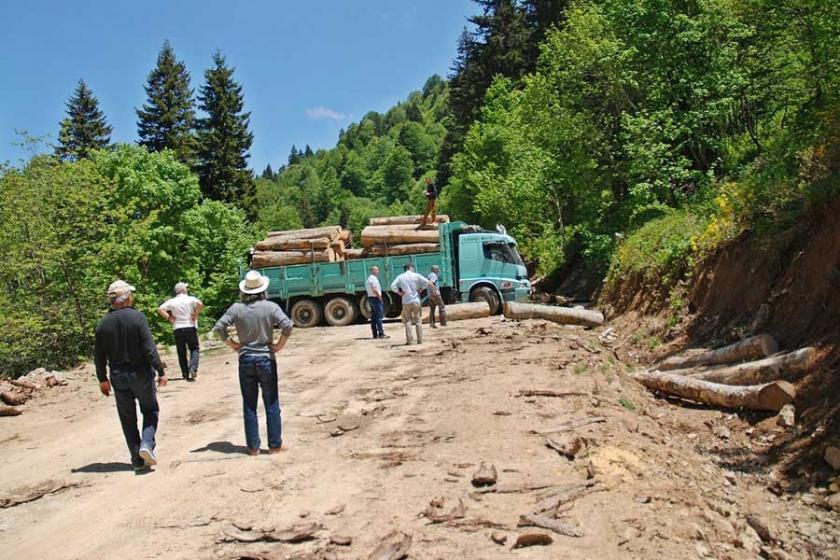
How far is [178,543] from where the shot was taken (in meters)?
5.11

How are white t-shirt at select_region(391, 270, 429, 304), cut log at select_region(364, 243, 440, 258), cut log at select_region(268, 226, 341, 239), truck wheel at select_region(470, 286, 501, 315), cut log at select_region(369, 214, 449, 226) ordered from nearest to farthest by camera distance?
white t-shirt at select_region(391, 270, 429, 304) < truck wheel at select_region(470, 286, 501, 315) < cut log at select_region(364, 243, 440, 258) < cut log at select_region(268, 226, 341, 239) < cut log at select_region(369, 214, 449, 226)

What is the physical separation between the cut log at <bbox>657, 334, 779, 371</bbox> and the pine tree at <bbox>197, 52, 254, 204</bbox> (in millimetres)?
42291

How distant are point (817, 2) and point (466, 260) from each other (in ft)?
48.0

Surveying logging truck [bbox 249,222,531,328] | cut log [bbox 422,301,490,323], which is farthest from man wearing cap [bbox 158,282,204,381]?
logging truck [bbox 249,222,531,328]

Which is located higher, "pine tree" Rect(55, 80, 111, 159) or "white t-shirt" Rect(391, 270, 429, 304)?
"pine tree" Rect(55, 80, 111, 159)

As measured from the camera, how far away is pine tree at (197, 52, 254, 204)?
49125mm

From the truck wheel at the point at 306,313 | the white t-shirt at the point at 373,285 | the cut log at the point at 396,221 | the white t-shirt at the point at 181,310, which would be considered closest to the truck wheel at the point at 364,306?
the truck wheel at the point at 306,313

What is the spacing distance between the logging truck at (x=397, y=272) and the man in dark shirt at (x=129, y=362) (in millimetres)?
16129

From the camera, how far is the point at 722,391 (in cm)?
870

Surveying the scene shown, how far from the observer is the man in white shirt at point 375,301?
17.4 metres

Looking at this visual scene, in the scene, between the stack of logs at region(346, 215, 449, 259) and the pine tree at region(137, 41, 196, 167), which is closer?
the stack of logs at region(346, 215, 449, 259)

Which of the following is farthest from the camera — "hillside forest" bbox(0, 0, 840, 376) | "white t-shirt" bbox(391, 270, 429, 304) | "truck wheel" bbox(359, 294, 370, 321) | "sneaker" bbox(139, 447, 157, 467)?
"truck wheel" bbox(359, 294, 370, 321)

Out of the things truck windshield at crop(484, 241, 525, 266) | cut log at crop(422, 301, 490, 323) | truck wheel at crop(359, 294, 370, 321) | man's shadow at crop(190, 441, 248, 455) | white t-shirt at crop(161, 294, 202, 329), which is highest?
truck windshield at crop(484, 241, 525, 266)

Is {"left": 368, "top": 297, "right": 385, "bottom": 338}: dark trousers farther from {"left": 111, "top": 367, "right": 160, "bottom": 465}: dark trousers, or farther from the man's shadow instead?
{"left": 111, "top": 367, "right": 160, "bottom": 465}: dark trousers
